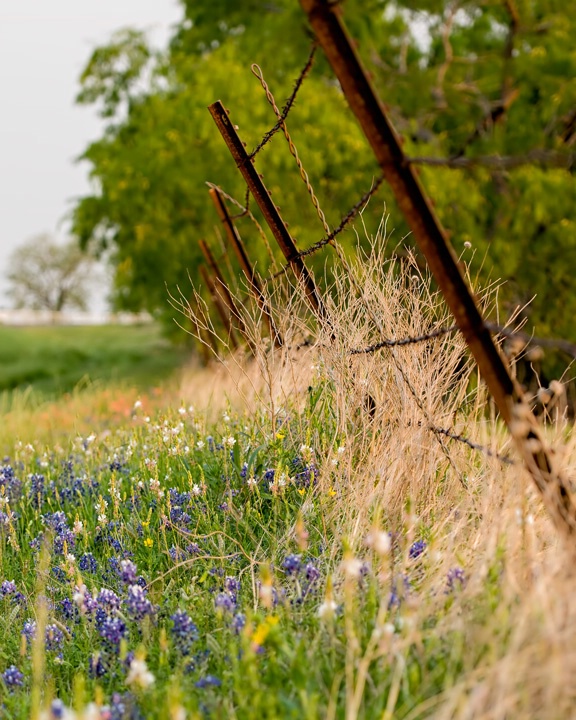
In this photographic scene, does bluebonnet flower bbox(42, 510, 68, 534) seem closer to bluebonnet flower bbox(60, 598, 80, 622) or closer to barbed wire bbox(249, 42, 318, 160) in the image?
bluebonnet flower bbox(60, 598, 80, 622)

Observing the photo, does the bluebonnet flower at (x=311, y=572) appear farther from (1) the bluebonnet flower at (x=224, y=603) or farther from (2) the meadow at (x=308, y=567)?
(1) the bluebonnet flower at (x=224, y=603)

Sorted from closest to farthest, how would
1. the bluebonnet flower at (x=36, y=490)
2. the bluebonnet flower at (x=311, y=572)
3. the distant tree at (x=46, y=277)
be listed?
the bluebonnet flower at (x=311, y=572) < the bluebonnet flower at (x=36, y=490) < the distant tree at (x=46, y=277)

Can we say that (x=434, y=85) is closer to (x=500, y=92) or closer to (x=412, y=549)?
(x=500, y=92)

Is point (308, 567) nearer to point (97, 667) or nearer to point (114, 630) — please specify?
point (114, 630)

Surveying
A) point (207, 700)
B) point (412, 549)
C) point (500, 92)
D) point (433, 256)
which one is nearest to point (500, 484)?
point (412, 549)

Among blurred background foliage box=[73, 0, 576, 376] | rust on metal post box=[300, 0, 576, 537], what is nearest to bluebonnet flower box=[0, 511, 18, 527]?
rust on metal post box=[300, 0, 576, 537]

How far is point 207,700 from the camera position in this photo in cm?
258

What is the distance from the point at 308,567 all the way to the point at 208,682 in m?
0.57

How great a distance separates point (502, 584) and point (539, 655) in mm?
486

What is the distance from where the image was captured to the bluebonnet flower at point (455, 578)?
277cm

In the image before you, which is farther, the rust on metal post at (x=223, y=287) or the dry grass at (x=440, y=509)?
the rust on metal post at (x=223, y=287)

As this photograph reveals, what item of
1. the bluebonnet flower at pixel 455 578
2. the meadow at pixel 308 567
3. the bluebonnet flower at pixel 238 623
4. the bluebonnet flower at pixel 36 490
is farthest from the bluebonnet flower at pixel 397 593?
the bluebonnet flower at pixel 36 490

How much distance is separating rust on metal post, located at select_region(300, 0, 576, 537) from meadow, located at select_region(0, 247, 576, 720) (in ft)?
0.66

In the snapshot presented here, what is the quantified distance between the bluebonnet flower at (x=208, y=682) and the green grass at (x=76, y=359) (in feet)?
49.0
